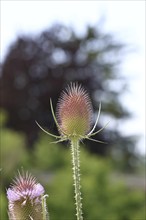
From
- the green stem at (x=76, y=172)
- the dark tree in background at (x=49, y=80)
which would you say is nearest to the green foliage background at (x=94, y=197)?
the green stem at (x=76, y=172)

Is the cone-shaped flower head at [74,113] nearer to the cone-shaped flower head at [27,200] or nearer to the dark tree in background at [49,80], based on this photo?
the cone-shaped flower head at [27,200]

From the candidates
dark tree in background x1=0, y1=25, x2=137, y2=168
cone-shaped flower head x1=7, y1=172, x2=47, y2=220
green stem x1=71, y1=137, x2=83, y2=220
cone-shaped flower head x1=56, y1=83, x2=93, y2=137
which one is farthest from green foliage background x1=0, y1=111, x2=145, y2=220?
dark tree in background x1=0, y1=25, x2=137, y2=168

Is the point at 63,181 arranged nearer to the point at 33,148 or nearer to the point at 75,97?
the point at 75,97

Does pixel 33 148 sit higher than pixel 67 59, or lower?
lower

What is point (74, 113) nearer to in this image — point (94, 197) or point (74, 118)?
point (74, 118)

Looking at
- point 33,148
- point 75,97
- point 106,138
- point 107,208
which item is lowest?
point 75,97

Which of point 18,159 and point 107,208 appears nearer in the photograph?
point 107,208

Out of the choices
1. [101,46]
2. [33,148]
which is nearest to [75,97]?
[33,148]
